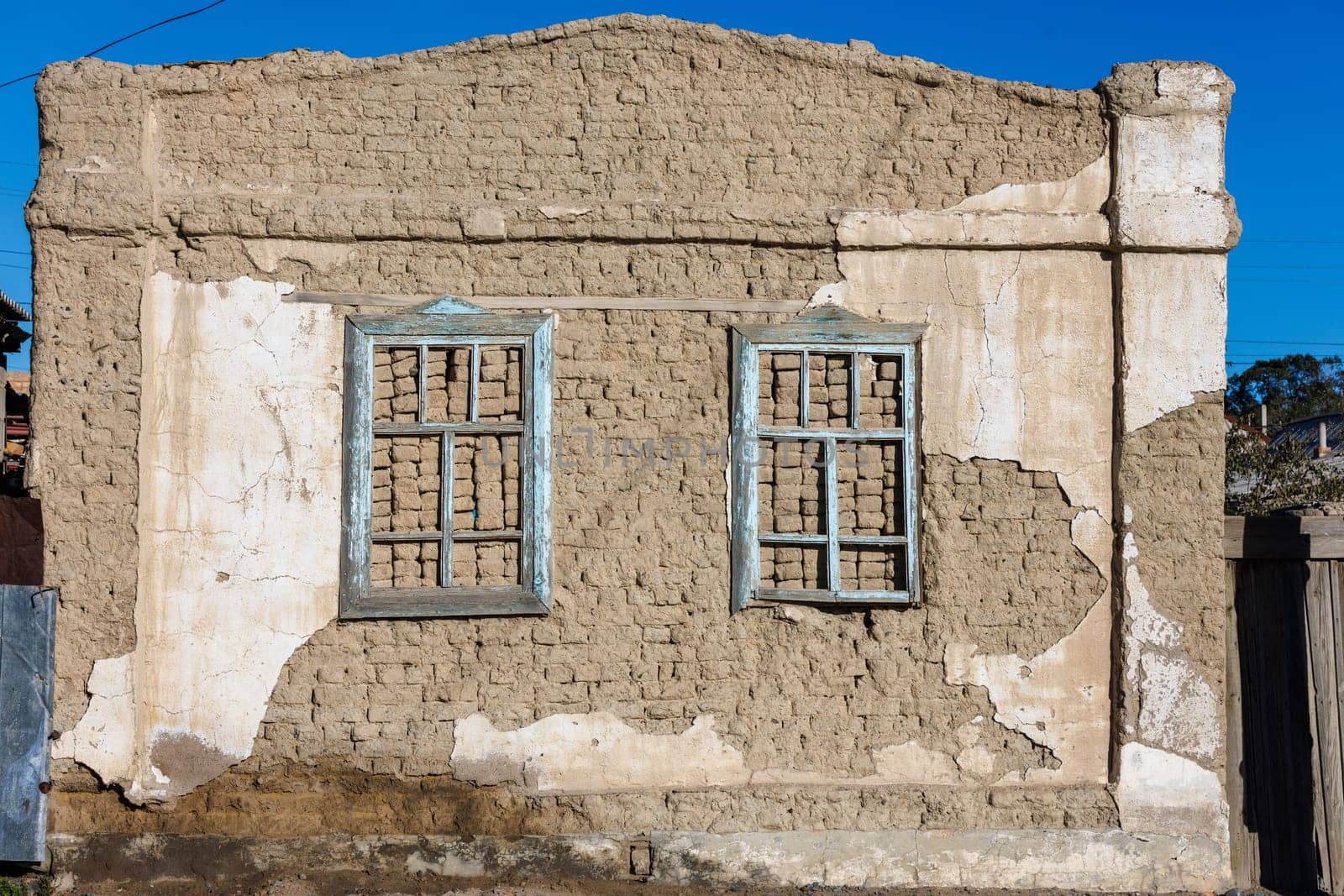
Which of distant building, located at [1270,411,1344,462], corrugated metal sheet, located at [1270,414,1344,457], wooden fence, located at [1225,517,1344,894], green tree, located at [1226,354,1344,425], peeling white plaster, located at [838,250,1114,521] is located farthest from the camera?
green tree, located at [1226,354,1344,425]

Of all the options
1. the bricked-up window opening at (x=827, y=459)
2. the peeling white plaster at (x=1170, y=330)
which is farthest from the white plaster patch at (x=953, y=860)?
the peeling white plaster at (x=1170, y=330)

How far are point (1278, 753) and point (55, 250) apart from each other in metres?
6.07

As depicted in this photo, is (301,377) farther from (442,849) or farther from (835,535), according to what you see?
(835,535)

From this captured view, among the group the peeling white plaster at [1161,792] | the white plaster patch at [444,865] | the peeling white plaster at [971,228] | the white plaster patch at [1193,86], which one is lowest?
the white plaster patch at [444,865]

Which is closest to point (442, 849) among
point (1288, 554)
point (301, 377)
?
point (301, 377)

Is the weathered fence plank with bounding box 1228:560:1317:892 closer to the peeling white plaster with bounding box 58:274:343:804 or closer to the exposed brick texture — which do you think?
the exposed brick texture

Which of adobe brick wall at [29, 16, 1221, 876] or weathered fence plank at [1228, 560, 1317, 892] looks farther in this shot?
weathered fence plank at [1228, 560, 1317, 892]

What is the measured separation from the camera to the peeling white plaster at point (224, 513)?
479 cm

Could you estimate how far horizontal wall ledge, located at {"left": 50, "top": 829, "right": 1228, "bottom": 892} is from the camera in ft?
15.5

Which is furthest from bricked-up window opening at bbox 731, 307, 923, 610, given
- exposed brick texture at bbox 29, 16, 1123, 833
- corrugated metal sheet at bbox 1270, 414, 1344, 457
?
corrugated metal sheet at bbox 1270, 414, 1344, 457

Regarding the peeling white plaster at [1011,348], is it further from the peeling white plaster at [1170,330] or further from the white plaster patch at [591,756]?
the white plaster patch at [591,756]

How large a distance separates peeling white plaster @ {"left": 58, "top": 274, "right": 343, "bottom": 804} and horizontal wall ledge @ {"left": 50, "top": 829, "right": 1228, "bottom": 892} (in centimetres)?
35

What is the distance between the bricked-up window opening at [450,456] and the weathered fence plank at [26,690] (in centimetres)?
137

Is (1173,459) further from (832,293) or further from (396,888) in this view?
(396,888)
